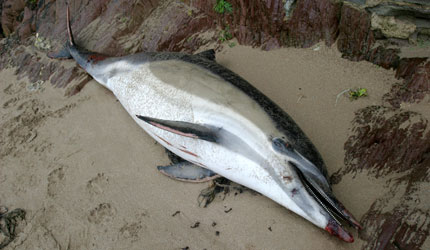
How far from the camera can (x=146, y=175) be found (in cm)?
344

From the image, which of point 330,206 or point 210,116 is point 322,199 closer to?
point 330,206

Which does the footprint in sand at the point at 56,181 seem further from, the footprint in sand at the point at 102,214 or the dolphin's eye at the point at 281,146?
the dolphin's eye at the point at 281,146

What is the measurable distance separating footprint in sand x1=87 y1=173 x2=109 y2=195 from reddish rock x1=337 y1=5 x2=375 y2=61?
3.00 meters

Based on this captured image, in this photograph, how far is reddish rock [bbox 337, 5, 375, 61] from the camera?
341cm

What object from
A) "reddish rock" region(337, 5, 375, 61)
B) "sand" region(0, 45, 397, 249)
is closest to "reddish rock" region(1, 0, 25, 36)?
"sand" region(0, 45, 397, 249)

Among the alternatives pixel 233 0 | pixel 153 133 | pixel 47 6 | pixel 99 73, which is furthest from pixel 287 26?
pixel 47 6

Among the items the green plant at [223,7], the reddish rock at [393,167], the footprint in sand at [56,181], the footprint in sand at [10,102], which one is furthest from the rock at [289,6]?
the footprint in sand at [10,102]

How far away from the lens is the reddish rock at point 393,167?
85.9 inches

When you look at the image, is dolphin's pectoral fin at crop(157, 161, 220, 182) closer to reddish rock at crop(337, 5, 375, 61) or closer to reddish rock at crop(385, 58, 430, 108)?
reddish rock at crop(385, 58, 430, 108)

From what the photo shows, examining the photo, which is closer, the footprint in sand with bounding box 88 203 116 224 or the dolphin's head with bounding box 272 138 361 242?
the dolphin's head with bounding box 272 138 361 242

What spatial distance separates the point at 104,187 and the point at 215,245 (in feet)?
4.66

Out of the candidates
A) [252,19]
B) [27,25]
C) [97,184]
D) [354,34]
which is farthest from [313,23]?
[27,25]

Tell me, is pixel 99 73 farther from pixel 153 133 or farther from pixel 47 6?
pixel 47 6

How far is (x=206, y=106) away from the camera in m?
3.08
